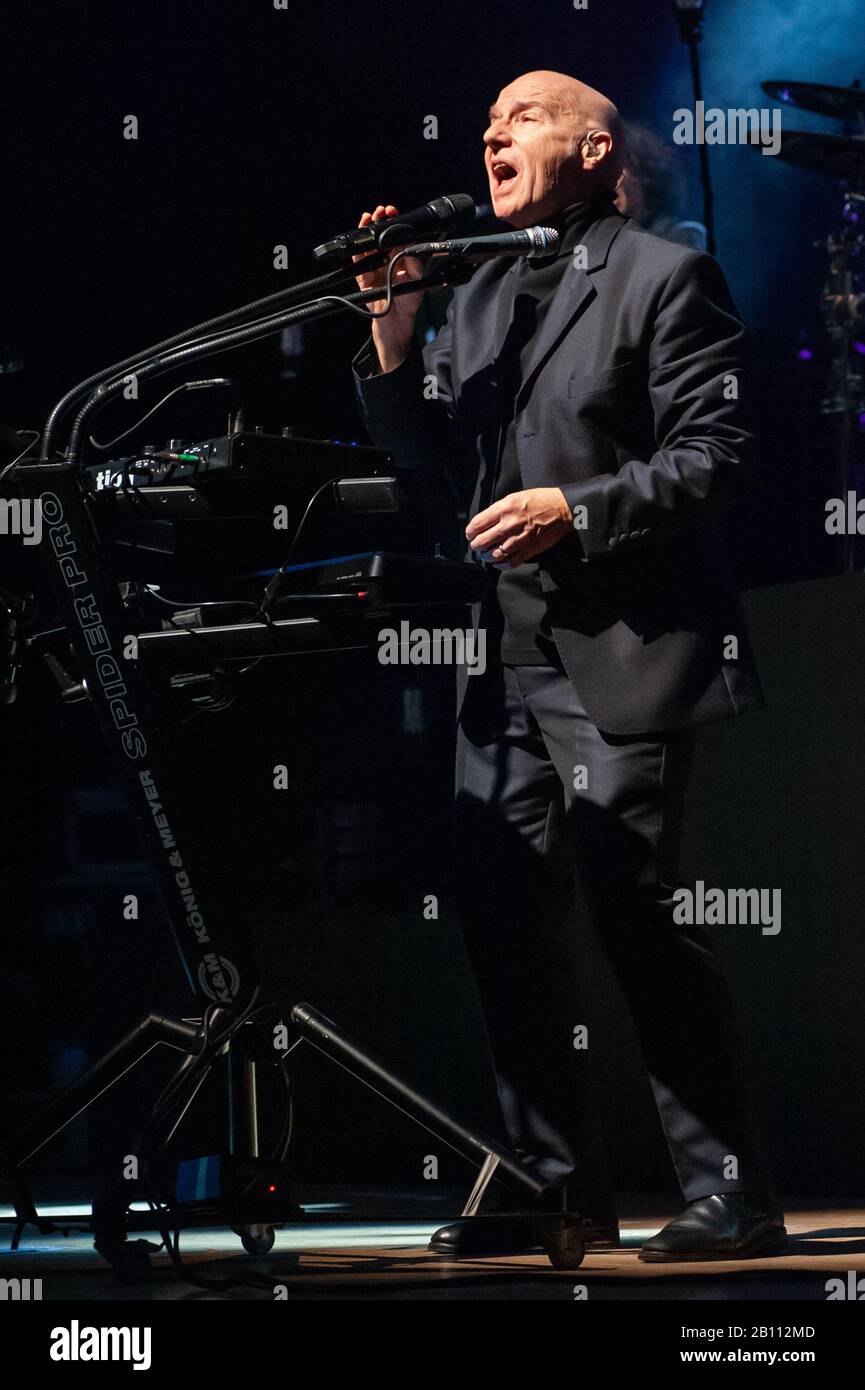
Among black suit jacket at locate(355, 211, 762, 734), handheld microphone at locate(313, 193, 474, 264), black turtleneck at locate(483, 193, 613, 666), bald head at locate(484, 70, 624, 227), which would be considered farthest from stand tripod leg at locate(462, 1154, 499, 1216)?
bald head at locate(484, 70, 624, 227)

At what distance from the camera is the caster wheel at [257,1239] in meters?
1.94

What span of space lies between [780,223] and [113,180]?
58.4 inches

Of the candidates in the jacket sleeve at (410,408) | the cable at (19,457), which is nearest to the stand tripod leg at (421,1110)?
the cable at (19,457)

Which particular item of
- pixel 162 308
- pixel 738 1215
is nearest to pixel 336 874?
pixel 162 308

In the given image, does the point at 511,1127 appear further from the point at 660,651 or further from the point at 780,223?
the point at 780,223

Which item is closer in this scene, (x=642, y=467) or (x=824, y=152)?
(x=642, y=467)

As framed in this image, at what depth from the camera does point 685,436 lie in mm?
1916

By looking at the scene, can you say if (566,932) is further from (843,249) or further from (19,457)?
(843,249)

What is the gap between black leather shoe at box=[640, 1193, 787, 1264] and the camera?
1.80 meters

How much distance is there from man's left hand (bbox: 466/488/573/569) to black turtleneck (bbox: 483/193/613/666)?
17cm

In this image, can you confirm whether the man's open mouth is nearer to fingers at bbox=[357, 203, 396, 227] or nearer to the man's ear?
the man's ear

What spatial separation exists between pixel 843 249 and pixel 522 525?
6.42 feet

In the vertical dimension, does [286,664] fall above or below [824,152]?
below

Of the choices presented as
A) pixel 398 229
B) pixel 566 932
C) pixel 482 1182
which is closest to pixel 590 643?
pixel 566 932
